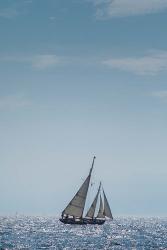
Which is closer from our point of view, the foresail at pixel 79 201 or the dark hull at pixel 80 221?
the foresail at pixel 79 201

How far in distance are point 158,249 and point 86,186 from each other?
135 feet

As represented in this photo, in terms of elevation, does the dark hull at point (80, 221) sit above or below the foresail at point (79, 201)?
below

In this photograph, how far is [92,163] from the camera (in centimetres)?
14112

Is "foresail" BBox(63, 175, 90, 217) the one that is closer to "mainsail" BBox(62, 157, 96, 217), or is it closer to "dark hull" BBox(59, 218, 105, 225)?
"mainsail" BBox(62, 157, 96, 217)

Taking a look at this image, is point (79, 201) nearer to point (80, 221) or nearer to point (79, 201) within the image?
point (79, 201)

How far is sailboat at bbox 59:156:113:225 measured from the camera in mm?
137375

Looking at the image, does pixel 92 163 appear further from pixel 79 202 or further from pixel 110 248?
pixel 110 248

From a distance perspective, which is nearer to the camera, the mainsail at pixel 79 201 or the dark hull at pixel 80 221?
the mainsail at pixel 79 201

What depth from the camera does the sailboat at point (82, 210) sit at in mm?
137375

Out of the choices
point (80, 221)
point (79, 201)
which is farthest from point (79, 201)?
point (80, 221)

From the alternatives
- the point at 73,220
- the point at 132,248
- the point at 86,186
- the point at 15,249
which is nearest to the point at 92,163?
the point at 86,186

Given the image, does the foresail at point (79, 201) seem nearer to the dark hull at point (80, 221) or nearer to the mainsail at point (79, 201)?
the mainsail at point (79, 201)

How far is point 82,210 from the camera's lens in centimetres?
14125

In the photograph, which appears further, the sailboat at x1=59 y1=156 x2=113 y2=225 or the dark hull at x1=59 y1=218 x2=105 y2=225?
the dark hull at x1=59 y1=218 x2=105 y2=225
